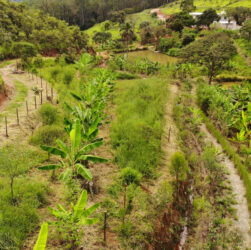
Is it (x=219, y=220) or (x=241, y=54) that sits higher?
(x=241, y=54)

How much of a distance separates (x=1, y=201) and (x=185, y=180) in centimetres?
715

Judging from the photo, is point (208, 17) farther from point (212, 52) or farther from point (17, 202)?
point (17, 202)

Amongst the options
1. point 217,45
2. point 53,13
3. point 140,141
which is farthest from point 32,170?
point 53,13

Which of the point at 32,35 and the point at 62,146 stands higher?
the point at 32,35

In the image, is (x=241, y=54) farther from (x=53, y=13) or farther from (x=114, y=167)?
(x=53, y=13)

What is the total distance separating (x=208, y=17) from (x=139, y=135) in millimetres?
50436

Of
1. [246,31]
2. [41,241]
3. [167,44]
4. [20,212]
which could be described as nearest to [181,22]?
[167,44]

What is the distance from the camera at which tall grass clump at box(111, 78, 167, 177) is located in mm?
9484

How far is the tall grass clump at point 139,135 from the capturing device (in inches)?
373

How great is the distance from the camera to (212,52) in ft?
72.2

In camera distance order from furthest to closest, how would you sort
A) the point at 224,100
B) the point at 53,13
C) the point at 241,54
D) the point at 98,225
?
the point at 53,13
the point at 241,54
the point at 224,100
the point at 98,225

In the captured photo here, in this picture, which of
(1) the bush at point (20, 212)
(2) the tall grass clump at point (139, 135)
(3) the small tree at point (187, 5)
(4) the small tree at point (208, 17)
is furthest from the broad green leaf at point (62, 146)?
(3) the small tree at point (187, 5)

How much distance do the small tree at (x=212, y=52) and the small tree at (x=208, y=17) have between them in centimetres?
2903

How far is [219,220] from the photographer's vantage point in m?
7.98
